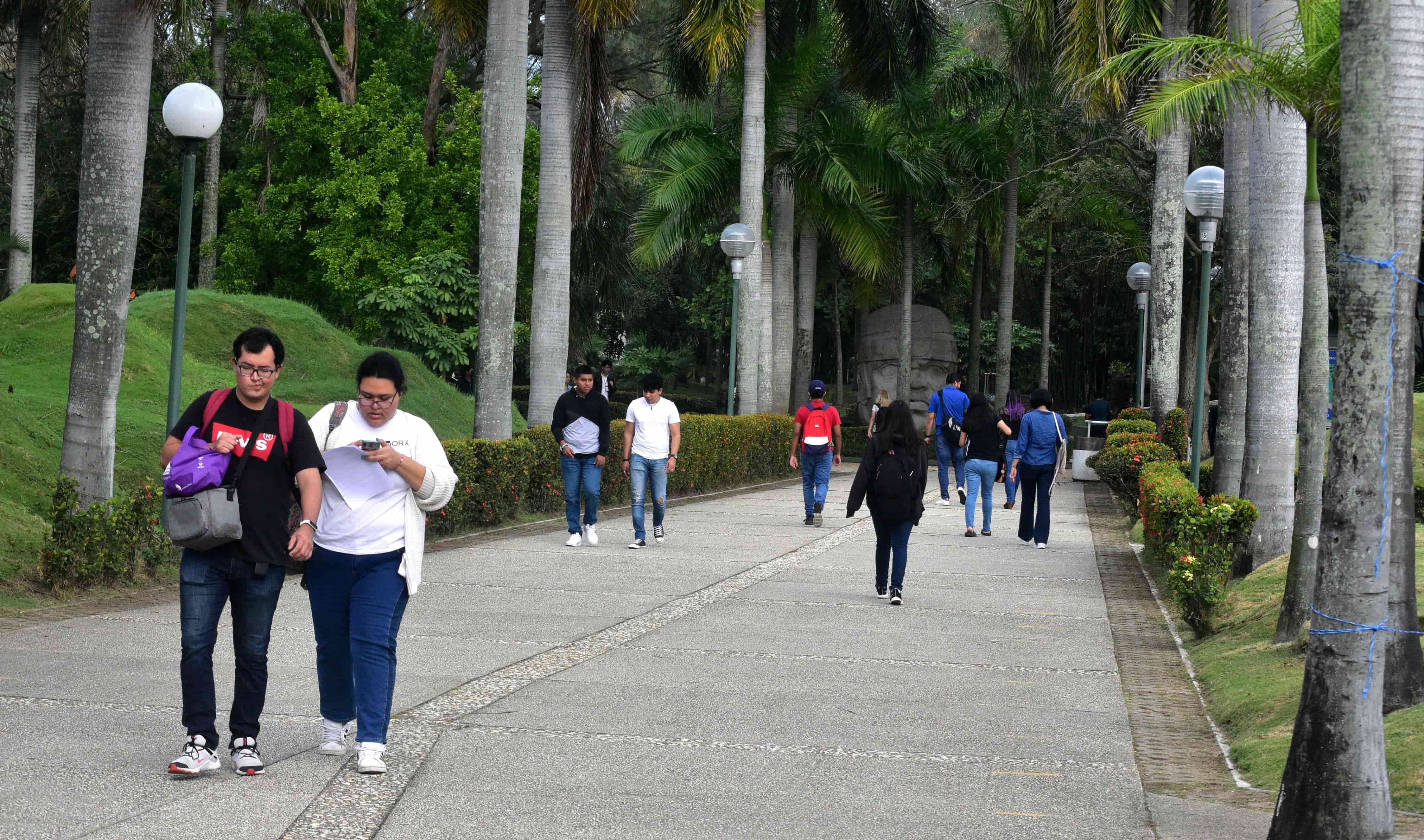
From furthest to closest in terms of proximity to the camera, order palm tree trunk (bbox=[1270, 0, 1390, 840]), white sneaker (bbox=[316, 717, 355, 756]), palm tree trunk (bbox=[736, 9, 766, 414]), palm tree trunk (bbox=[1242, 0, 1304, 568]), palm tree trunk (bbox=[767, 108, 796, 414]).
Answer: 1. palm tree trunk (bbox=[767, 108, 796, 414])
2. palm tree trunk (bbox=[736, 9, 766, 414])
3. palm tree trunk (bbox=[1242, 0, 1304, 568])
4. white sneaker (bbox=[316, 717, 355, 756])
5. palm tree trunk (bbox=[1270, 0, 1390, 840])

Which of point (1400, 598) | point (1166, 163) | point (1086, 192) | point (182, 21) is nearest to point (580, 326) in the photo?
point (1086, 192)

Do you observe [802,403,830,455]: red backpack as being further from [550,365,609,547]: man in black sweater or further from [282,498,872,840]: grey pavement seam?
[282,498,872,840]: grey pavement seam

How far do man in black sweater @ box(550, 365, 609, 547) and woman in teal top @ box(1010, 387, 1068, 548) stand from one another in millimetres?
4293

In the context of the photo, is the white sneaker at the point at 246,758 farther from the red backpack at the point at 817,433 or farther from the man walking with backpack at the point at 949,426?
the man walking with backpack at the point at 949,426

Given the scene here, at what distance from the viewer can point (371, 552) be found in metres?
5.50

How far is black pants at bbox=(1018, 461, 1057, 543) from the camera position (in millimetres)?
14648

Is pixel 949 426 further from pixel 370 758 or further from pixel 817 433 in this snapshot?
pixel 370 758

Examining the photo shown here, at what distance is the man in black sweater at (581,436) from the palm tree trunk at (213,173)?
18.7m

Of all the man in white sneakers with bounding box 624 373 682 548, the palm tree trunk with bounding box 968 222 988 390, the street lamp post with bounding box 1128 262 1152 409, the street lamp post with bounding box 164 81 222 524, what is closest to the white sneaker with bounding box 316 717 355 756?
the street lamp post with bounding box 164 81 222 524

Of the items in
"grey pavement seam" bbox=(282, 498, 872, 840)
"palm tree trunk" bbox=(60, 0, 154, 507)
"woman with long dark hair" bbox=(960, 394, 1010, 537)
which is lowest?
"grey pavement seam" bbox=(282, 498, 872, 840)

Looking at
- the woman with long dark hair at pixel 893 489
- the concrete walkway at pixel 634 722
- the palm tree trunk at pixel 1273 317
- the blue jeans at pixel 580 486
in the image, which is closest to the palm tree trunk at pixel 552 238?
the blue jeans at pixel 580 486

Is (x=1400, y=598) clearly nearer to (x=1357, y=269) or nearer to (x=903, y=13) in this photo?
(x=1357, y=269)

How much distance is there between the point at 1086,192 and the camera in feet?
107

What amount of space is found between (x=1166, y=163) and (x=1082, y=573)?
10.1 m
